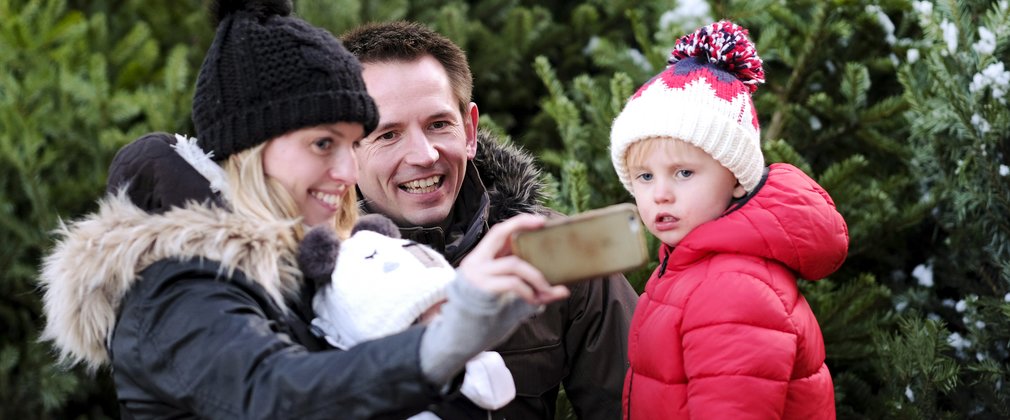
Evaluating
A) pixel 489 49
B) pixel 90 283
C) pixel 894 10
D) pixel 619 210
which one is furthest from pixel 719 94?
pixel 489 49

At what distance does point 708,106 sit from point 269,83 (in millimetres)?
1080

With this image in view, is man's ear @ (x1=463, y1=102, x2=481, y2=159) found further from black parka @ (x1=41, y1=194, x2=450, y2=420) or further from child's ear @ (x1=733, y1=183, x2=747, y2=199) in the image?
black parka @ (x1=41, y1=194, x2=450, y2=420)

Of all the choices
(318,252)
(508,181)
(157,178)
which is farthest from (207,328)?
(508,181)

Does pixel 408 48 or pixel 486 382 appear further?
pixel 408 48

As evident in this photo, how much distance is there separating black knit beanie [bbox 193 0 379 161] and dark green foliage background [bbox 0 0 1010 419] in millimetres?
1482

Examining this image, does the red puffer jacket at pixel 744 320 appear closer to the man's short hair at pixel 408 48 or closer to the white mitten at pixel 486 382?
the white mitten at pixel 486 382

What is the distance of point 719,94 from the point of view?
8.86 ft

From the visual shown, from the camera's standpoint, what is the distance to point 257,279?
211cm

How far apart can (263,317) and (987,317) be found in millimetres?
2464

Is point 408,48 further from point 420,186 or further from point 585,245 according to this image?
point 585,245

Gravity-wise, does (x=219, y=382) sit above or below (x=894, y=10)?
above

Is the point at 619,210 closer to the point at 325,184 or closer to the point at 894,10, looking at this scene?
the point at 325,184

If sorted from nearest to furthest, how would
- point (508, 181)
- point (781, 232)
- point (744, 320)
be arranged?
point (744, 320) → point (781, 232) → point (508, 181)

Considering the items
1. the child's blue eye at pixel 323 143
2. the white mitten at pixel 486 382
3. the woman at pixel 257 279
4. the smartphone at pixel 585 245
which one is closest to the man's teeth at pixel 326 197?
the woman at pixel 257 279
